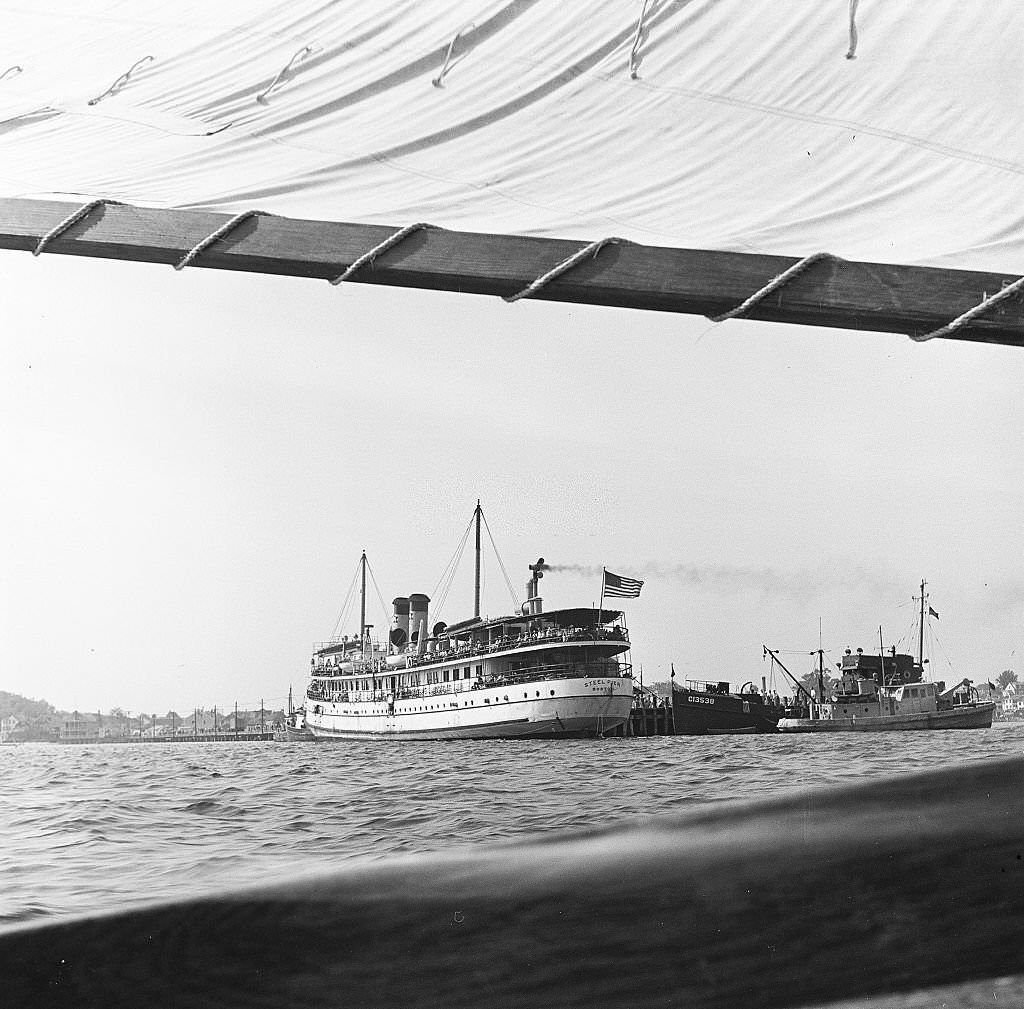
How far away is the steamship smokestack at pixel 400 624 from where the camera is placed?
1.59 meters

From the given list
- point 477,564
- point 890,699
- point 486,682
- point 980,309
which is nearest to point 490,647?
point 486,682

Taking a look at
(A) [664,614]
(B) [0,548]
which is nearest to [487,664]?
(A) [664,614]

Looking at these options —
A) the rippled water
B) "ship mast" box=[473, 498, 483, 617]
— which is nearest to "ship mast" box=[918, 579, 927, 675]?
the rippled water

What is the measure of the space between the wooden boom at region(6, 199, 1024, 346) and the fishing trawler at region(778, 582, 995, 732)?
0.94 meters

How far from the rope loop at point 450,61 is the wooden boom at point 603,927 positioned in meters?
0.79

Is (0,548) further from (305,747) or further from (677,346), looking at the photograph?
(677,346)

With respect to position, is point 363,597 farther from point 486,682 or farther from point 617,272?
point 617,272

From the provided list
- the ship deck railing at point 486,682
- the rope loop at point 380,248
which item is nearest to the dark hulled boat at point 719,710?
the ship deck railing at point 486,682

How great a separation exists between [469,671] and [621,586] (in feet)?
1.16

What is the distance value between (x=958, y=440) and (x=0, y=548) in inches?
64.1

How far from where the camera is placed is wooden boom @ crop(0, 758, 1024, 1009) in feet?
3.45

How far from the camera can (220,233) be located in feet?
2.65

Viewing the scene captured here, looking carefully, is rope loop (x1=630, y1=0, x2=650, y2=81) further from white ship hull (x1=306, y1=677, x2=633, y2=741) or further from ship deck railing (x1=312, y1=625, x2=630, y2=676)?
white ship hull (x1=306, y1=677, x2=633, y2=741)

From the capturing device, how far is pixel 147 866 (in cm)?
144
